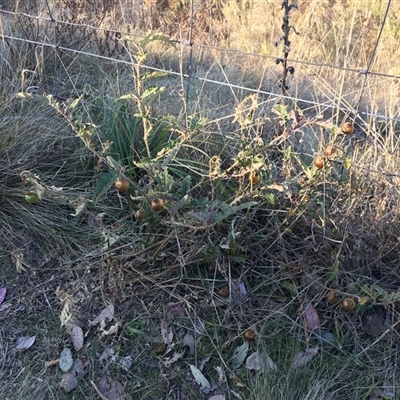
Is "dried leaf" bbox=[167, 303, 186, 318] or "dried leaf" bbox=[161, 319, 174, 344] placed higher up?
"dried leaf" bbox=[167, 303, 186, 318]

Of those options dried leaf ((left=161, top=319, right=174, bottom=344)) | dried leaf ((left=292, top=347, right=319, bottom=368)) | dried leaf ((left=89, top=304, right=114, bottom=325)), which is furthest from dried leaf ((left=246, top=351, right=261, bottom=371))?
dried leaf ((left=89, top=304, right=114, bottom=325))

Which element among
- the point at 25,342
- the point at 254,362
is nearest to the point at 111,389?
the point at 25,342

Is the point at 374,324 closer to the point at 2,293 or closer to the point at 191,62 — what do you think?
the point at 2,293

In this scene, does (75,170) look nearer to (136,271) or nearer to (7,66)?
(136,271)

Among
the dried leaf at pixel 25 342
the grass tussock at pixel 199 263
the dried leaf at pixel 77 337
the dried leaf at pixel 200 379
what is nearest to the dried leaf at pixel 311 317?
the grass tussock at pixel 199 263

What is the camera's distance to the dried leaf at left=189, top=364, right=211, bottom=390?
1.70 m

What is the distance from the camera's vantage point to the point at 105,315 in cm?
186

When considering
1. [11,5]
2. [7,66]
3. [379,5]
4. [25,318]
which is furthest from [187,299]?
[379,5]

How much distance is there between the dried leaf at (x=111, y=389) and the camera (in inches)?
66.7

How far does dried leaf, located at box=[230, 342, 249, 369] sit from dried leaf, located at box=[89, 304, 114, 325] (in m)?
0.44

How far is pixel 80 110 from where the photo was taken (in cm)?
243

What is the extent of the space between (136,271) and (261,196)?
1.70ft

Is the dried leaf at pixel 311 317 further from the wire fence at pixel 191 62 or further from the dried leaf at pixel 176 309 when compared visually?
the wire fence at pixel 191 62

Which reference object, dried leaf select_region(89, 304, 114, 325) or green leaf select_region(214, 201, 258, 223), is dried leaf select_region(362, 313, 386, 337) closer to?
green leaf select_region(214, 201, 258, 223)
